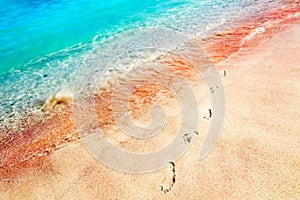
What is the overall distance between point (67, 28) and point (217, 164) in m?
9.67

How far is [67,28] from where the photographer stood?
12.0m

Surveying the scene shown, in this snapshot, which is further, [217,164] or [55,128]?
[55,128]

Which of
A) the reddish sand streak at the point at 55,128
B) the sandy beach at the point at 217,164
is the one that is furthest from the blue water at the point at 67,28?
the sandy beach at the point at 217,164

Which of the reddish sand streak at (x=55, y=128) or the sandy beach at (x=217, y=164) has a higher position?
the sandy beach at (x=217, y=164)

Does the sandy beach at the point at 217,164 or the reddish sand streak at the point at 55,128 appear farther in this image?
the reddish sand streak at the point at 55,128

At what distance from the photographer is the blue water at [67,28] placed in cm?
855

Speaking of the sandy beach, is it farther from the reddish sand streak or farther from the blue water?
the blue water

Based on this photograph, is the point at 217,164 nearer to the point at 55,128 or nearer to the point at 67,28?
the point at 55,128

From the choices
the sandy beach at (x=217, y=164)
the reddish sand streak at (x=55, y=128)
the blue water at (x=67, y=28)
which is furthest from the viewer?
the blue water at (x=67, y=28)

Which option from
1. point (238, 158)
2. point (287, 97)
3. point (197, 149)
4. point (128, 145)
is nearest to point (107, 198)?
point (128, 145)

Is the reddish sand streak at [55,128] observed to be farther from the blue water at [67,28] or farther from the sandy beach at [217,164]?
the blue water at [67,28]

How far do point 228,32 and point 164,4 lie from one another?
5.05 meters

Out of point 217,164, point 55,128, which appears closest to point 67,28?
point 55,128

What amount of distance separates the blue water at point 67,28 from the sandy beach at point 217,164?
3074 millimetres
